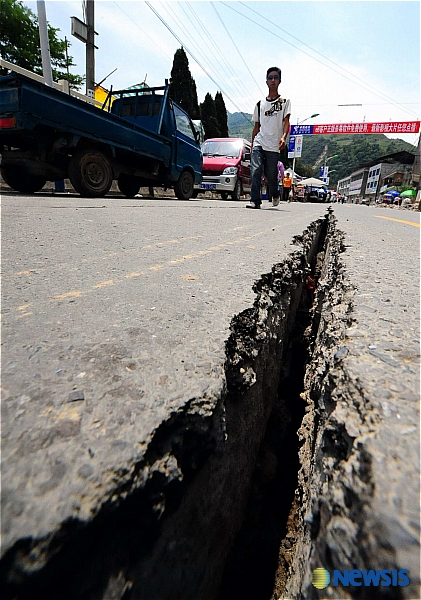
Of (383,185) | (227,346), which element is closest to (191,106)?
(227,346)

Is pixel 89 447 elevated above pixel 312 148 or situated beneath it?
situated beneath

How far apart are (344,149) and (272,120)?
117m

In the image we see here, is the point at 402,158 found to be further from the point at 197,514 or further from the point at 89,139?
the point at 197,514

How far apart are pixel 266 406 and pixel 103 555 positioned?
2.90 ft

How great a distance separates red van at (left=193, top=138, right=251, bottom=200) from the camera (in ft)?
30.9

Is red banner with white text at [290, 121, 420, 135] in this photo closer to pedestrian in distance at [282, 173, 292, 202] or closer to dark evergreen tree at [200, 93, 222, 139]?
dark evergreen tree at [200, 93, 222, 139]

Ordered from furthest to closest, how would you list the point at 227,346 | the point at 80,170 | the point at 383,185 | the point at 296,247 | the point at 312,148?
1. the point at 312,148
2. the point at 383,185
3. the point at 80,170
4. the point at 296,247
5. the point at 227,346

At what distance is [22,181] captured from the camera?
5.68 m

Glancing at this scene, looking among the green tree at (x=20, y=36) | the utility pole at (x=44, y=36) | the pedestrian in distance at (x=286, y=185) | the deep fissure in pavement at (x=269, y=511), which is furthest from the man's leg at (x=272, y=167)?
the green tree at (x=20, y=36)

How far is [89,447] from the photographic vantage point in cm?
54

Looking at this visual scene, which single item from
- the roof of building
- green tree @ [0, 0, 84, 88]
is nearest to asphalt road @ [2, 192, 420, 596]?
green tree @ [0, 0, 84, 88]

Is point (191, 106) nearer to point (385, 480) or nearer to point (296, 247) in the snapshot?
point (296, 247)

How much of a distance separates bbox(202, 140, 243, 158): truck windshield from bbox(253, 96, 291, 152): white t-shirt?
445 cm

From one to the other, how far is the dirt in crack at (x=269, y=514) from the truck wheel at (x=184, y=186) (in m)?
6.61
